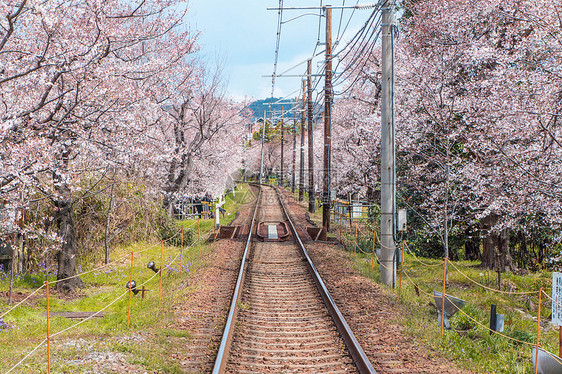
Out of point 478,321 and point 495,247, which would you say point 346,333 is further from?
point 495,247

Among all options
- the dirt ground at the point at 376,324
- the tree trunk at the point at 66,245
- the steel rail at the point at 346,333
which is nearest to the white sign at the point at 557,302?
the dirt ground at the point at 376,324

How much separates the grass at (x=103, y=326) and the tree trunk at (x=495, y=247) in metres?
8.99

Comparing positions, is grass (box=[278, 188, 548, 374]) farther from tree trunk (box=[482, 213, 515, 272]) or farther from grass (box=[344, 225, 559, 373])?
tree trunk (box=[482, 213, 515, 272])

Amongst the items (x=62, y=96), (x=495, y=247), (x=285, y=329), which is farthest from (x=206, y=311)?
(x=495, y=247)

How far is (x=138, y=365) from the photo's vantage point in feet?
20.2

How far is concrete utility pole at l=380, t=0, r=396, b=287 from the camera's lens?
11.1 m

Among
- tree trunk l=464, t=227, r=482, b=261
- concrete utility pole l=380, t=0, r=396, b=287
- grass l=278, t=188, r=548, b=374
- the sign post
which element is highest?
concrete utility pole l=380, t=0, r=396, b=287

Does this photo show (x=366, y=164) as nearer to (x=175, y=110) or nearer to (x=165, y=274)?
(x=175, y=110)

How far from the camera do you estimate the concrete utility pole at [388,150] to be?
11109 millimetres

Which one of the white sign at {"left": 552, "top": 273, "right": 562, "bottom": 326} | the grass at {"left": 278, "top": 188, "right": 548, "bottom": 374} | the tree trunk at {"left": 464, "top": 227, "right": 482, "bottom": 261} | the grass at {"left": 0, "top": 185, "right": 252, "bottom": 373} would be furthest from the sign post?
the tree trunk at {"left": 464, "top": 227, "right": 482, "bottom": 261}

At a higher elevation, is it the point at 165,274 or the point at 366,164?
the point at 366,164

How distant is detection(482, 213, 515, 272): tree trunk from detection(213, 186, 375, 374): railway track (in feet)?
19.2

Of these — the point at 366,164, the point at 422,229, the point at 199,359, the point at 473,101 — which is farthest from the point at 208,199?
the point at 199,359

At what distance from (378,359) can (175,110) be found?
1620 centimetres
